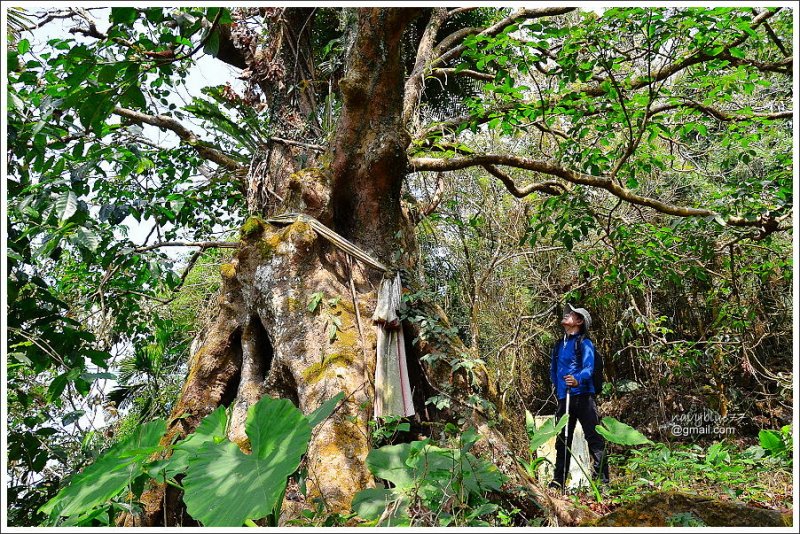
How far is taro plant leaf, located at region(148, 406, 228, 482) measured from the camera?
201cm

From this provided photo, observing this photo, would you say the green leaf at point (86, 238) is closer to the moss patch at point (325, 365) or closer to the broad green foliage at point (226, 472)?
the broad green foliage at point (226, 472)

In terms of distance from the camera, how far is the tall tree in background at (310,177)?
8.54 ft

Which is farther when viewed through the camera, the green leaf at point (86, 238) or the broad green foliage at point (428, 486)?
the green leaf at point (86, 238)

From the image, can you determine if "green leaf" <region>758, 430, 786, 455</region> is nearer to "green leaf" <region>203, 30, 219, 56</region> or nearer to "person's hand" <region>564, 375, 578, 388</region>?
"person's hand" <region>564, 375, 578, 388</region>

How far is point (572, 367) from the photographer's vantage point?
4.57m

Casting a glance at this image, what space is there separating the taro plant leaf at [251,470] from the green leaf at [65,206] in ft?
3.93

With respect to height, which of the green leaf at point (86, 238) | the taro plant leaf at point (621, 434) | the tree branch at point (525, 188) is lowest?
the taro plant leaf at point (621, 434)

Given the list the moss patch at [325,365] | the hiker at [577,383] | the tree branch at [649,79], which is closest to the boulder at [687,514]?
the moss patch at [325,365]

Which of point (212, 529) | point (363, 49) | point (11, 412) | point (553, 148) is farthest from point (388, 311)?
point (553, 148)

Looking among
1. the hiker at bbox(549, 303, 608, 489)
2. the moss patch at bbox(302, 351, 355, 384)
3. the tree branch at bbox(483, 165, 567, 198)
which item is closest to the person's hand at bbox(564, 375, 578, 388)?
the hiker at bbox(549, 303, 608, 489)

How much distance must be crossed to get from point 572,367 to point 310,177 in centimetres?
258

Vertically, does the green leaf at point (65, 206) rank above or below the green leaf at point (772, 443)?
above

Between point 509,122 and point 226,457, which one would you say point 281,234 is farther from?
point 226,457

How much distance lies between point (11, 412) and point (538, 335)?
21.7 feet
